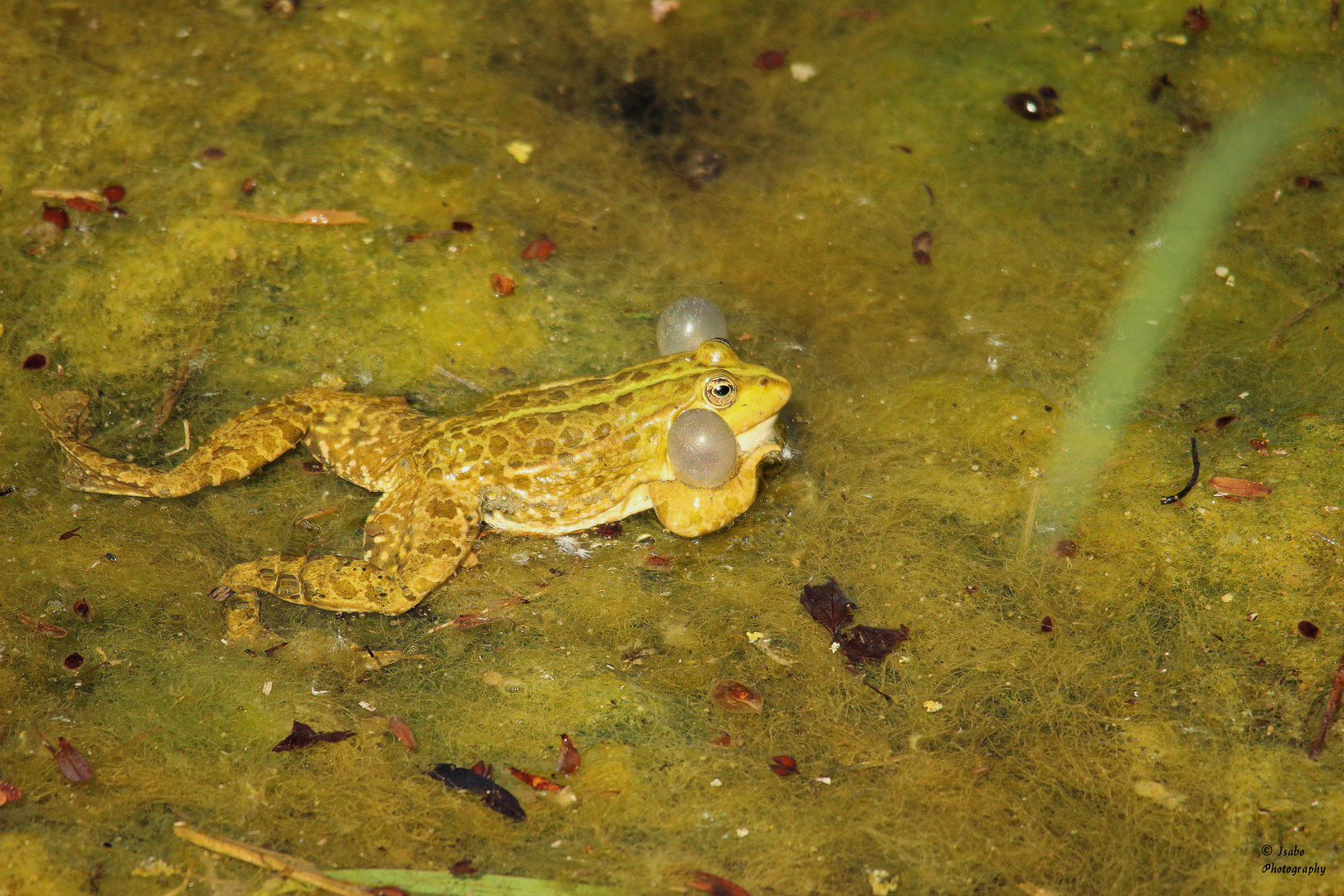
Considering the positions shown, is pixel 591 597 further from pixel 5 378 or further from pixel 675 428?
pixel 5 378

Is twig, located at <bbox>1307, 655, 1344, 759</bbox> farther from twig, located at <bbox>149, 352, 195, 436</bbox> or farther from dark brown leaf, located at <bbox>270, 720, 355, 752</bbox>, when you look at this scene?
twig, located at <bbox>149, 352, 195, 436</bbox>

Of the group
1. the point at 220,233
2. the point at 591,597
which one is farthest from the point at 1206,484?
the point at 220,233

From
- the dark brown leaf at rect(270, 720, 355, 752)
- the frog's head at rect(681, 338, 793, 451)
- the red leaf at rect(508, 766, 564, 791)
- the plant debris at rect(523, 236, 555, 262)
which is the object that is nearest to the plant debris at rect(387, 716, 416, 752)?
the dark brown leaf at rect(270, 720, 355, 752)

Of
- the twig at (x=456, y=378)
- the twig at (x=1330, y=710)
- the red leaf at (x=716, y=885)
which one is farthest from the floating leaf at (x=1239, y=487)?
the twig at (x=456, y=378)

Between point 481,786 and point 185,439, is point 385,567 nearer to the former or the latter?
point 481,786

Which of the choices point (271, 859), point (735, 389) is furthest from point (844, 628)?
point (271, 859)
